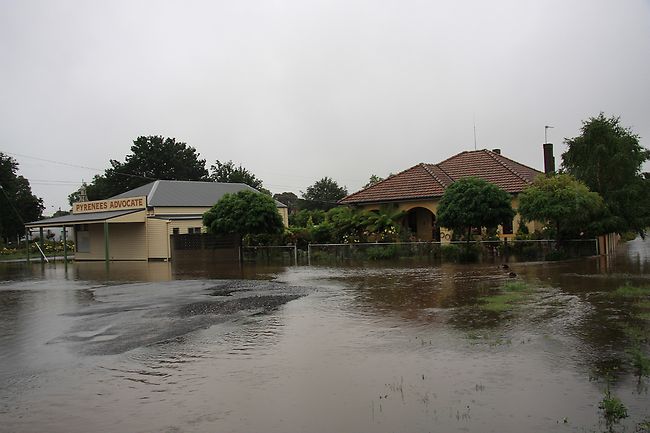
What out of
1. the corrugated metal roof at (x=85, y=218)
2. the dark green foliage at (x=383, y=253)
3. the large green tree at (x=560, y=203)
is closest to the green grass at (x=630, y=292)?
the large green tree at (x=560, y=203)

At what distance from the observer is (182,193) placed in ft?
155

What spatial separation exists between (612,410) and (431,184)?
30508 millimetres

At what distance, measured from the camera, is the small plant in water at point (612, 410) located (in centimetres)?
561

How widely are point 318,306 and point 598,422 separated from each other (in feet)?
28.0

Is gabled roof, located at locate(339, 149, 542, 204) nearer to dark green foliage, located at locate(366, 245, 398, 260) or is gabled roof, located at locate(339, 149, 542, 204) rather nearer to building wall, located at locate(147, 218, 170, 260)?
dark green foliage, located at locate(366, 245, 398, 260)

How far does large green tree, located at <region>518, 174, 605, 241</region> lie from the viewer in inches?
939

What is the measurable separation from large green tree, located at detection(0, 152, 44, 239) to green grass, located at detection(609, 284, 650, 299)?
57052 millimetres

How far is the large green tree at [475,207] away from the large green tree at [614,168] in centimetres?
465

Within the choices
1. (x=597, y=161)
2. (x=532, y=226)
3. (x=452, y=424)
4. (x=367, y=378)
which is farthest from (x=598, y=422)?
(x=532, y=226)

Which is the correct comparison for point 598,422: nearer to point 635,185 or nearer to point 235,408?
point 235,408

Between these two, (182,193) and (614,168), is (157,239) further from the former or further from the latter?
(614,168)

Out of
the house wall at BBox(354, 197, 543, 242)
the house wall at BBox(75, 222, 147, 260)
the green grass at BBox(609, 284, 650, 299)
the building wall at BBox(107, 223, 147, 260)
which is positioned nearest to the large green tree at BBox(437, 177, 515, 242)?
the house wall at BBox(354, 197, 543, 242)

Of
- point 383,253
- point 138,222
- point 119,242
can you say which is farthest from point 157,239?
point 383,253

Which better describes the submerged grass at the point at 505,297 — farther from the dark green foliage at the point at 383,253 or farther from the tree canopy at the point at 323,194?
the tree canopy at the point at 323,194
